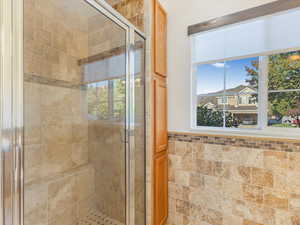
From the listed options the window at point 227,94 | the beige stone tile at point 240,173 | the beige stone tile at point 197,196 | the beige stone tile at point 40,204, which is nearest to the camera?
the beige stone tile at point 40,204

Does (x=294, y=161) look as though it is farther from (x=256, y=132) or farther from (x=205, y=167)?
(x=205, y=167)

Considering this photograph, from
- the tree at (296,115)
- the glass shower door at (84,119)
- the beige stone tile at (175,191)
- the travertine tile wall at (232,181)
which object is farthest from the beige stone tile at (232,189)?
the glass shower door at (84,119)

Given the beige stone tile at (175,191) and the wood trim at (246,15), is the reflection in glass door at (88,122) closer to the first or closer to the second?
the beige stone tile at (175,191)

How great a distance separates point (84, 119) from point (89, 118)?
2.2 inches

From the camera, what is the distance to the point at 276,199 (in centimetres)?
126

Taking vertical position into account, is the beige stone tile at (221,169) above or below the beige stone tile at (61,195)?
above

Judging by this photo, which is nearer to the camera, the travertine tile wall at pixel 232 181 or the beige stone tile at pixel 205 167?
the travertine tile wall at pixel 232 181

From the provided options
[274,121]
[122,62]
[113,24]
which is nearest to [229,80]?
[274,121]

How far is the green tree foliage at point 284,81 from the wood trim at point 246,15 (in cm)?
35

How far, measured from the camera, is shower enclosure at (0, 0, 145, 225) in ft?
4.17

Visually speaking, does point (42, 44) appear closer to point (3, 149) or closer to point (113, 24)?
point (113, 24)

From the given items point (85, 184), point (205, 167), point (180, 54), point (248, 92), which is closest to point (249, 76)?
point (248, 92)

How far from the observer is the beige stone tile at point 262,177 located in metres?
1.28

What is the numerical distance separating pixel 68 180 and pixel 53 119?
24.9 inches
